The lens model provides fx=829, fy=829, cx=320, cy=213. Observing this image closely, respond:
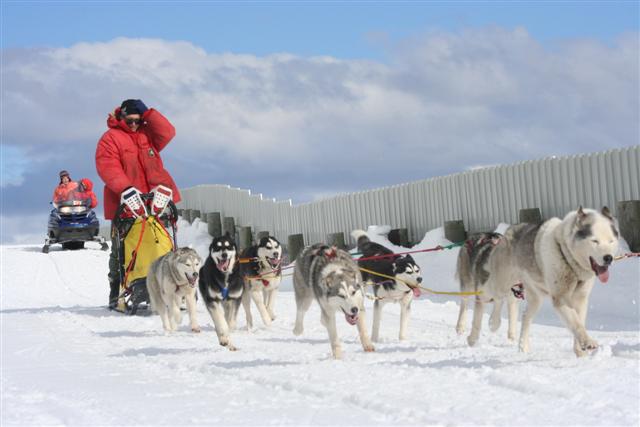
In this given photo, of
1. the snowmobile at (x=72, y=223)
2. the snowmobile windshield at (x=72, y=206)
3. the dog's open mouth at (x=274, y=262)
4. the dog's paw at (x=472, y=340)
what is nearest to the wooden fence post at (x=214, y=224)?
the snowmobile at (x=72, y=223)

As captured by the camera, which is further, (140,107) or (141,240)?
(140,107)

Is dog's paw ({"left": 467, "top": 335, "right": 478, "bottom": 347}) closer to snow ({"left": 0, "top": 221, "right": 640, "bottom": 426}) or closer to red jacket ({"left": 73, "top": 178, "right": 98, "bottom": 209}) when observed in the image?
snow ({"left": 0, "top": 221, "right": 640, "bottom": 426})

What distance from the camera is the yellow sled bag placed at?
11.0 m

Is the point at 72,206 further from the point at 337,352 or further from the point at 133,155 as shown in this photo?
the point at 337,352

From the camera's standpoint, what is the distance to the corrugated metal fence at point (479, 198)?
13.9m

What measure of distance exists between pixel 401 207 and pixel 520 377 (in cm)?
1350

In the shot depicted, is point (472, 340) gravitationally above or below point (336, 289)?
below

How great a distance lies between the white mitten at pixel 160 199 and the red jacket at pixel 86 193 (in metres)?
13.0

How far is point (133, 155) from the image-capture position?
38.5 ft

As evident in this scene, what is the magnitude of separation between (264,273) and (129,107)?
366 cm

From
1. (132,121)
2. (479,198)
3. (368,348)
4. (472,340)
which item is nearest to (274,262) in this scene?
(368,348)

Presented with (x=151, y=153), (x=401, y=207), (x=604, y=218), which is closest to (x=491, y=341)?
(x=604, y=218)

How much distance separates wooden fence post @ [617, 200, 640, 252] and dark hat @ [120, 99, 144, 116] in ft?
23.7

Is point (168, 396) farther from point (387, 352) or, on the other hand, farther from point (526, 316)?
point (526, 316)
